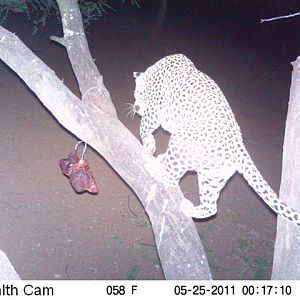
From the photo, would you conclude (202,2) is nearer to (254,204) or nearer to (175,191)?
(254,204)

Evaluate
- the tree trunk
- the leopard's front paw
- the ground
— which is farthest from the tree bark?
the ground

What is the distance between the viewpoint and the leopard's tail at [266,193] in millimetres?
3049

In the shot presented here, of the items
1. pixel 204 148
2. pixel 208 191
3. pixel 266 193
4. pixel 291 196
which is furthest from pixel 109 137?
pixel 291 196

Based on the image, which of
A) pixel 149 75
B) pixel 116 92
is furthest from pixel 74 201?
pixel 116 92

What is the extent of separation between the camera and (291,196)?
3156mm

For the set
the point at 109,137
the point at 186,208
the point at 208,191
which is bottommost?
the point at 186,208

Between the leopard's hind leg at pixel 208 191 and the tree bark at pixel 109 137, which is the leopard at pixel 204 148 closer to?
the leopard's hind leg at pixel 208 191

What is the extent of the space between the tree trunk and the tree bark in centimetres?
51

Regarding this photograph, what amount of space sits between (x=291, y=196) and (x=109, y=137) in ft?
4.75

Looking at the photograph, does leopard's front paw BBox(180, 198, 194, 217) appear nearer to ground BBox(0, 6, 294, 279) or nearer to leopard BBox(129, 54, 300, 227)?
leopard BBox(129, 54, 300, 227)

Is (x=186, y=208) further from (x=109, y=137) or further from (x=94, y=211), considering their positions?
(x=94, y=211)

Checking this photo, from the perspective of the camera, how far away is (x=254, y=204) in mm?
7234

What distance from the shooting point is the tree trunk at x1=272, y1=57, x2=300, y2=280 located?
3.02 m

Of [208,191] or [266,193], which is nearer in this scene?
[266,193]
